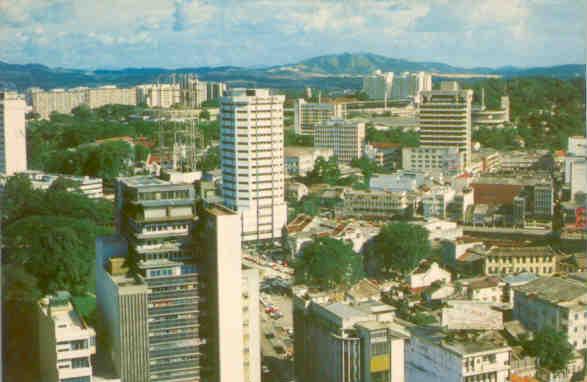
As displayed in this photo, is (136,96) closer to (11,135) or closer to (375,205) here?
(11,135)

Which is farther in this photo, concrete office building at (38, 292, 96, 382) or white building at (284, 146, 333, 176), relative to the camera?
white building at (284, 146, 333, 176)

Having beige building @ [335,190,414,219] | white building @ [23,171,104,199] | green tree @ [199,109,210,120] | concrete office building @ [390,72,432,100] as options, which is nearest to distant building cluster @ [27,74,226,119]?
green tree @ [199,109,210,120]

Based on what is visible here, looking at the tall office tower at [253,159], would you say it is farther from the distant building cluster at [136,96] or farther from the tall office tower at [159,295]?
the distant building cluster at [136,96]

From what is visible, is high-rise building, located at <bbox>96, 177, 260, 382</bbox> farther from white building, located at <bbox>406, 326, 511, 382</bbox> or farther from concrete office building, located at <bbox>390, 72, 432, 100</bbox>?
concrete office building, located at <bbox>390, 72, 432, 100</bbox>

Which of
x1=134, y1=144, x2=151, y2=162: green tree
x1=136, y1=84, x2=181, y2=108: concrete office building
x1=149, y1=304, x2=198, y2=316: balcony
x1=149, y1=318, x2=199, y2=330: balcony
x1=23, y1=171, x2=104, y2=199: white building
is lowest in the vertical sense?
x1=149, y1=318, x2=199, y2=330: balcony

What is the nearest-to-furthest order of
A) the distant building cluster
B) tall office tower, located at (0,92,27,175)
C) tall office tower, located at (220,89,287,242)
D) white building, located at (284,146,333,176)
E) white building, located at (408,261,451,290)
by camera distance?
1. white building, located at (408,261,451,290)
2. tall office tower, located at (220,89,287,242)
3. tall office tower, located at (0,92,27,175)
4. white building, located at (284,146,333,176)
5. the distant building cluster

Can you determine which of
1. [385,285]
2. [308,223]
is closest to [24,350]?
[385,285]

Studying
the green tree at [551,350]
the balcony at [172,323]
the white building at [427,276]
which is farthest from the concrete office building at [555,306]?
the balcony at [172,323]

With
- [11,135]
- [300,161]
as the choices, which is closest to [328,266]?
[300,161]

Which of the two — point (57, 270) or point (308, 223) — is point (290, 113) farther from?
point (57, 270)
